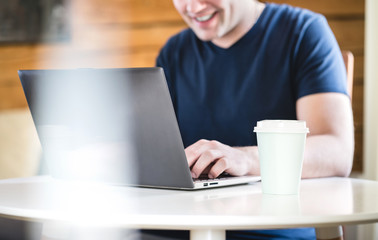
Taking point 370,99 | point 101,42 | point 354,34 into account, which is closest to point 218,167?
point 370,99

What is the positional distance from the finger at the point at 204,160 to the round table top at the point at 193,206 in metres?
0.05

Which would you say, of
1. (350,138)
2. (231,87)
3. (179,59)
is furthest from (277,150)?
(179,59)

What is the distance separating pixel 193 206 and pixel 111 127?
10.2 inches

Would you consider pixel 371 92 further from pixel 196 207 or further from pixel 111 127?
pixel 196 207

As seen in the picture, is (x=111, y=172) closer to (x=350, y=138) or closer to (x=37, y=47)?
(x=350, y=138)

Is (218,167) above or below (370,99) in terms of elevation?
below

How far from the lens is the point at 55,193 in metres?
0.81

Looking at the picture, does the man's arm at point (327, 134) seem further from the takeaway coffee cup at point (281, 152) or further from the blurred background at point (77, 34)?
the blurred background at point (77, 34)

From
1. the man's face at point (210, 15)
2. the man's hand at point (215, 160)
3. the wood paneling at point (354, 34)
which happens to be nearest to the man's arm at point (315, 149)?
the man's hand at point (215, 160)

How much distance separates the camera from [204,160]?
85 cm

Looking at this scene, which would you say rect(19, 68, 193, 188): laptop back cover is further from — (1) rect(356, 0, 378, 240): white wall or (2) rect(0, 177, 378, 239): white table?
(1) rect(356, 0, 378, 240): white wall

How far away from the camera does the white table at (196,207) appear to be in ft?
1.92

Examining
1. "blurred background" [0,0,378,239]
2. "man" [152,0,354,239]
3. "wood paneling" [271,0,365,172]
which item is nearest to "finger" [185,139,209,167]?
"man" [152,0,354,239]

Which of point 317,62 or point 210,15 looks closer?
point 317,62
